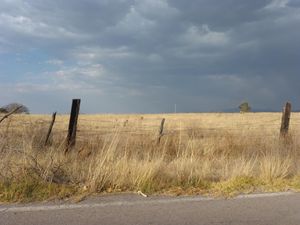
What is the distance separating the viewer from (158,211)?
6.52 meters

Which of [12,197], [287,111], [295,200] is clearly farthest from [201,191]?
[287,111]

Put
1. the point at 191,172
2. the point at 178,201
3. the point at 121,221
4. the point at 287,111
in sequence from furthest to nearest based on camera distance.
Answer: the point at 287,111 < the point at 191,172 < the point at 178,201 < the point at 121,221

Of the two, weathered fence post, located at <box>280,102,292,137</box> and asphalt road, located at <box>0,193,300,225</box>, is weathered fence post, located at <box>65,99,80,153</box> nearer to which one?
asphalt road, located at <box>0,193,300,225</box>

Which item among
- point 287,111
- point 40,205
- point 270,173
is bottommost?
point 40,205

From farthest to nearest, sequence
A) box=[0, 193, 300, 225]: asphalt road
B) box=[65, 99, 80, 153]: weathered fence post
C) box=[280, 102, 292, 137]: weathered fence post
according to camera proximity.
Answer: box=[280, 102, 292, 137]: weathered fence post
box=[65, 99, 80, 153]: weathered fence post
box=[0, 193, 300, 225]: asphalt road

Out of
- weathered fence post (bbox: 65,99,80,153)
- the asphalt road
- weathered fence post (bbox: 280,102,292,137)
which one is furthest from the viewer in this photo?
weathered fence post (bbox: 280,102,292,137)

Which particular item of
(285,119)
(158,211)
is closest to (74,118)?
(158,211)

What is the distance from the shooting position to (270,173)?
905cm

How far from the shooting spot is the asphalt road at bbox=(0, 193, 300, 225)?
19.7 ft

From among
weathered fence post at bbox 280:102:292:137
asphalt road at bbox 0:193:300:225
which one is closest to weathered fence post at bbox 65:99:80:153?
asphalt road at bbox 0:193:300:225

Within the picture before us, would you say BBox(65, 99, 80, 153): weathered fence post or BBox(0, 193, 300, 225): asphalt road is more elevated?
BBox(65, 99, 80, 153): weathered fence post

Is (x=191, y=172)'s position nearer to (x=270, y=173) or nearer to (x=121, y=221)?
(x=270, y=173)

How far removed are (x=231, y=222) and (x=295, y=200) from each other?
1826 mm

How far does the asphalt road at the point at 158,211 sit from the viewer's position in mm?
6020
